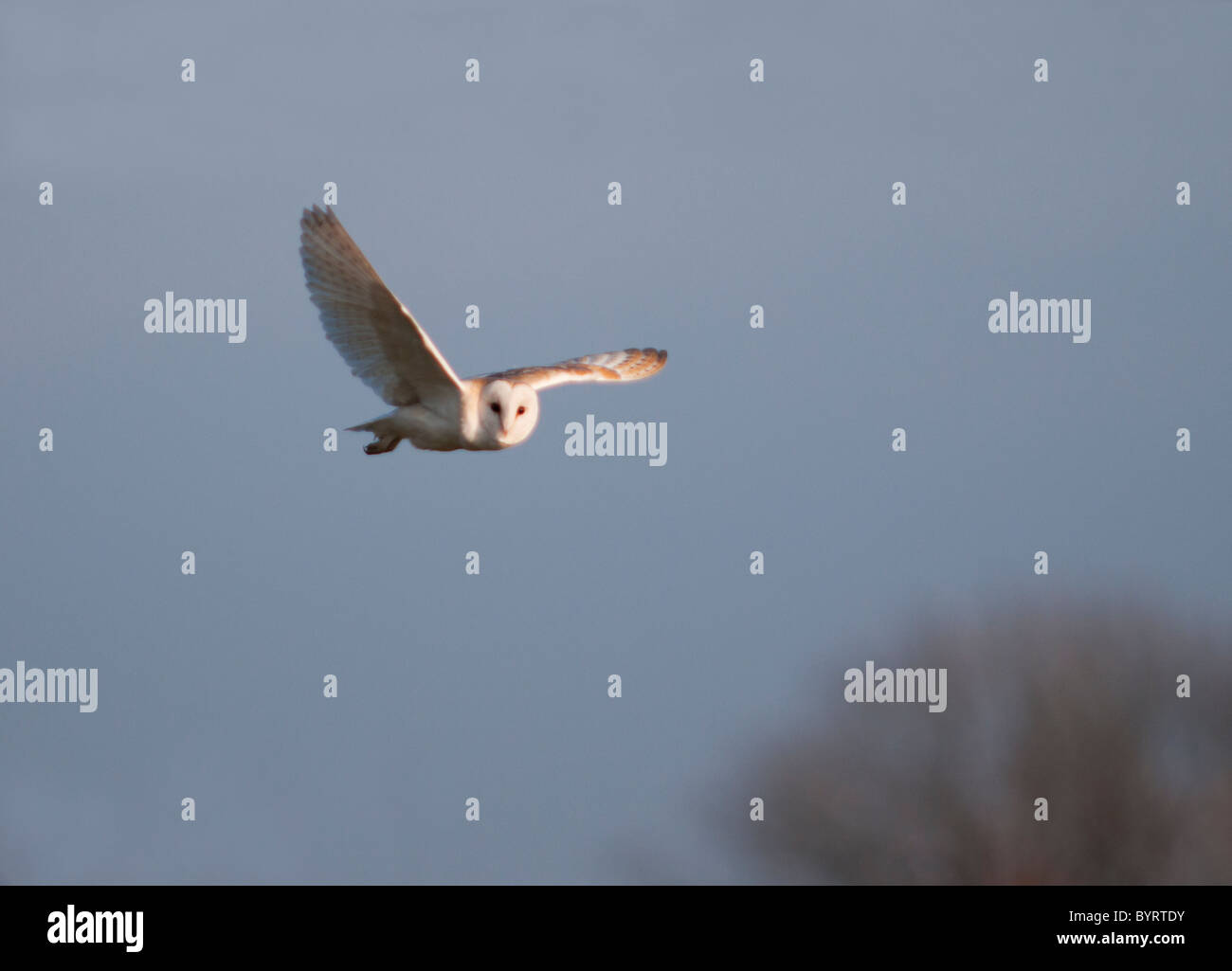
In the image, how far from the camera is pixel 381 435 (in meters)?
9.65

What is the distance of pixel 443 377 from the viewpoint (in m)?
9.24

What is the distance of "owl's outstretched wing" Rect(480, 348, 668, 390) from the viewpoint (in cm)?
1012

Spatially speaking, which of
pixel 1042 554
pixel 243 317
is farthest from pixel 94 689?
pixel 1042 554

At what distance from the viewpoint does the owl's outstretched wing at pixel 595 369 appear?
10.1 meters

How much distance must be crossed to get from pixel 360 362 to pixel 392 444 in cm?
56

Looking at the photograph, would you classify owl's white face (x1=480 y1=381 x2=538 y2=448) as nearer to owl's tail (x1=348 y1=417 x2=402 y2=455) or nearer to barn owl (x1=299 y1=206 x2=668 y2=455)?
barn owl (x1=299 y1=206 x2=668 y2=455)

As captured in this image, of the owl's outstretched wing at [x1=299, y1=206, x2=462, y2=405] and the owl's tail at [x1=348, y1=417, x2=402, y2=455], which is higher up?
the owl's outstretched wing at [x1=299, y1=206, x2=462, y2=405]

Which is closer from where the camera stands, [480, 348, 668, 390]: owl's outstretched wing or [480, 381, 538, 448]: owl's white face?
[480, 381, 538, 448]: owl's white face

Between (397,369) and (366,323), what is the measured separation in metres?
0.35

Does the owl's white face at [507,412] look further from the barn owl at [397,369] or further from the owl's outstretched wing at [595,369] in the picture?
the owl's outstretched wing at [595,369]

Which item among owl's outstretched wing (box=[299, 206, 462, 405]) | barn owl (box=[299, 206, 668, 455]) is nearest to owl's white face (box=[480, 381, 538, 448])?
barn owl (box=[299, 206, 668, 455])

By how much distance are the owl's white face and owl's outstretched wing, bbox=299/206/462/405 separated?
173mm

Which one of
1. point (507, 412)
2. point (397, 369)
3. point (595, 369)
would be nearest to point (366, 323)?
point (397, 369)

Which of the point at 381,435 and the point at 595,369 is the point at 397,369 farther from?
the point at 595,369
